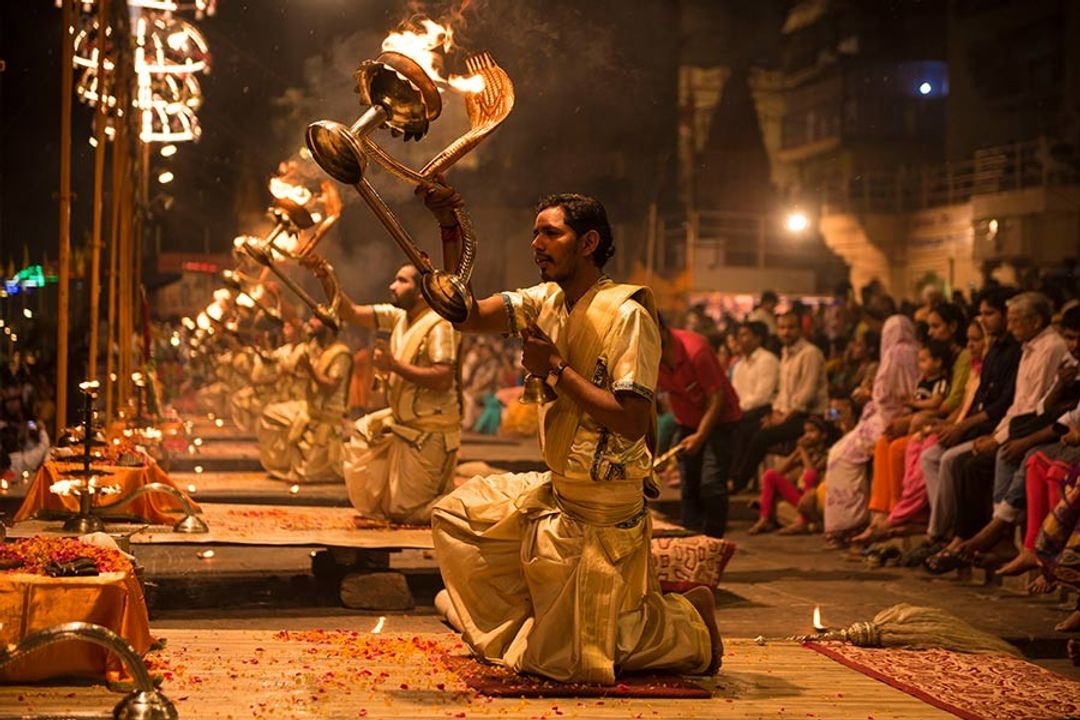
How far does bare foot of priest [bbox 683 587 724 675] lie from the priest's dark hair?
4.57 feet

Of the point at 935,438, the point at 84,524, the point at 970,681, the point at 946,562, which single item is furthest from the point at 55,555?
the point at 935,438

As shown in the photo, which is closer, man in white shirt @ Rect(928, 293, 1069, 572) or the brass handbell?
the brass handbell

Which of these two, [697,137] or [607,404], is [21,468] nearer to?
[607,404]

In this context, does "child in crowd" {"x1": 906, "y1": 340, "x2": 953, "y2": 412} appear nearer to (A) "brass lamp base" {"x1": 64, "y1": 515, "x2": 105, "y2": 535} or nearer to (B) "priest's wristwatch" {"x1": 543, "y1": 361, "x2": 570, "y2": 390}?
(A) "brass lamp base" {"x1": 64, "y1": 515, "x2": 105, "y2": 535}

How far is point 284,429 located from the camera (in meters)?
15.5

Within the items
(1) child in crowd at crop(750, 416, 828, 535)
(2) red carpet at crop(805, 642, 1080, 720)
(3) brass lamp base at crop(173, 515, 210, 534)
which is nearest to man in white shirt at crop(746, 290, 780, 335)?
(1) child in crowd at crop(750, 416, 828, 535)

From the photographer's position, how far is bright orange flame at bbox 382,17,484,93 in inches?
238

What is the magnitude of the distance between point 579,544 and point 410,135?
1676mm

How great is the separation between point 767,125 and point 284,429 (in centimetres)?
3466

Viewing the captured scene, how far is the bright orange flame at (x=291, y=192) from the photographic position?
10165 millimetres

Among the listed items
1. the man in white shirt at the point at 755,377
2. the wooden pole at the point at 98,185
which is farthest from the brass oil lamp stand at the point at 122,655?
the man in white shirt at the point at 755,377

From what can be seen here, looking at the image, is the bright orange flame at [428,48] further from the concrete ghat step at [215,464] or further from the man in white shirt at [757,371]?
the concrete ghat step at [215,464]

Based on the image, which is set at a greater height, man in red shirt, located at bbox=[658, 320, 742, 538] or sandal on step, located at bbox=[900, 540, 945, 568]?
man in red shirt, located at bbox=[658, 320, 742, 538]

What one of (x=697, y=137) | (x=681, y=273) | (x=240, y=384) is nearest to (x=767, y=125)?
(x=697, y=137)
